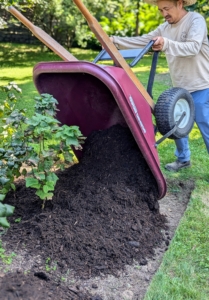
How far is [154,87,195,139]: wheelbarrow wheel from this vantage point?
317 cm

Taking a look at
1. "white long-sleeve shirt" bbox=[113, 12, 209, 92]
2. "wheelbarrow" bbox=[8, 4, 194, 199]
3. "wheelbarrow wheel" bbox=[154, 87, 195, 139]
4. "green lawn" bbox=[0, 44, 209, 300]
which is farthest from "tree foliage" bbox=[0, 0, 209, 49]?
"wheelbarrow" bbox=[8, 4, 194, 199]

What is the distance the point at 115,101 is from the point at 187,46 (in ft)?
2.35

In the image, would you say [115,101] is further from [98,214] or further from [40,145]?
[98,214]

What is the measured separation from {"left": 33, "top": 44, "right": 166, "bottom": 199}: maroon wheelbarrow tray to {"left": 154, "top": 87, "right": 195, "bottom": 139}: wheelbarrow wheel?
0.28 feet

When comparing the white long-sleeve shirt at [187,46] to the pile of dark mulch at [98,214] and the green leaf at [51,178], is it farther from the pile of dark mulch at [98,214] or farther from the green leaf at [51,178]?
the green leaf at [51,178]

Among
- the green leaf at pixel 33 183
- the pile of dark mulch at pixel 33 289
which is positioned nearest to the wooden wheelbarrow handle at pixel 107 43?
the green leaf at pixel 33 183

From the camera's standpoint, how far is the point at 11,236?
9.55ft

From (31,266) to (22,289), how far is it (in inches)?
13.0

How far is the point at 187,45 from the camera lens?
3.35 metres

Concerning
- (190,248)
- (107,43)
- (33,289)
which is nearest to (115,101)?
(107,43)

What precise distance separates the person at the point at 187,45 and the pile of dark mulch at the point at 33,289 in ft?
6.35

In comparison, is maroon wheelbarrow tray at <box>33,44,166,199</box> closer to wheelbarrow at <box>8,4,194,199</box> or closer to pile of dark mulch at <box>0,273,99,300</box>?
wheelbarrow at <box>8,4,194,199</box>

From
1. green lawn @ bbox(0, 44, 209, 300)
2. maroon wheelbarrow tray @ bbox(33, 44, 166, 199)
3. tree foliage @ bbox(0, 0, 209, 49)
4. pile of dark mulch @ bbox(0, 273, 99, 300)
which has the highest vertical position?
tree foliage @ bbox(0, 0, 209, 49)

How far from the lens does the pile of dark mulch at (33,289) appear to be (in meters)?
2.25
